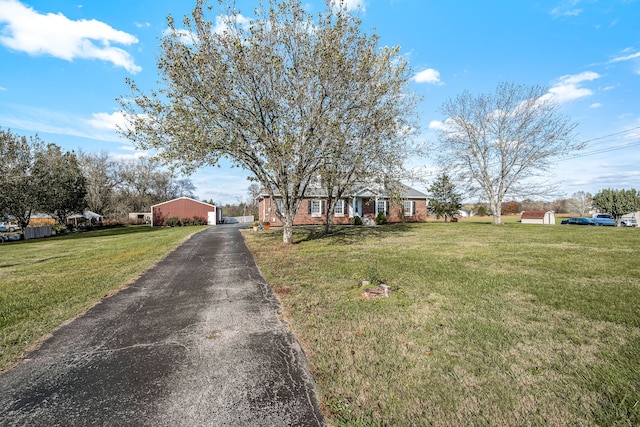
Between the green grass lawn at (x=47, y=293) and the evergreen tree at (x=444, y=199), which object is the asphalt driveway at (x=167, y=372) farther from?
the evergreen tree at (x=444, y=199)

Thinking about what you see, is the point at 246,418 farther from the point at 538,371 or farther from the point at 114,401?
the point at 538,371

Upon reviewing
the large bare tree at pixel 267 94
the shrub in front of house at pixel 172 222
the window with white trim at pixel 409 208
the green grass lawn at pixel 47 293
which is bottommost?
the green grass lawn at pixel 47 293

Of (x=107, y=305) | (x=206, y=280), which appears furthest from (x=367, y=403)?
(x=206, y=280)

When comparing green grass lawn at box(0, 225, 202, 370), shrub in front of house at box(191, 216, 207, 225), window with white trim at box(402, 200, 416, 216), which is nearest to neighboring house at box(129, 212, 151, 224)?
shrub in front of house at box(191, 216, 207, 225)

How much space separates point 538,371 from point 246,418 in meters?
3.09

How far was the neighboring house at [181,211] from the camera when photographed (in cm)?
4197

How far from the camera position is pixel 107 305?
19.1ft

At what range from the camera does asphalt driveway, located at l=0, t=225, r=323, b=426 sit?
2.59 m

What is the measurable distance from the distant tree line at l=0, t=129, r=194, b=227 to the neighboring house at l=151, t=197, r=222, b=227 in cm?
430

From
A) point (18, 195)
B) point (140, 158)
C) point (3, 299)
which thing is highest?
point (140, 158)

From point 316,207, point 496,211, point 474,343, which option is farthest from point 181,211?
point 474,343

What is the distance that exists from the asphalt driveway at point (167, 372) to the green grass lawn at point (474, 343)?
41 cm

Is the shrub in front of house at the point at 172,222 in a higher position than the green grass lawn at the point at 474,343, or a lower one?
higher

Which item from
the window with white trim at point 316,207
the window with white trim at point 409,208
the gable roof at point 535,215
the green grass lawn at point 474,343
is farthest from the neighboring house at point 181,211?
the gable roof at point 535,215
